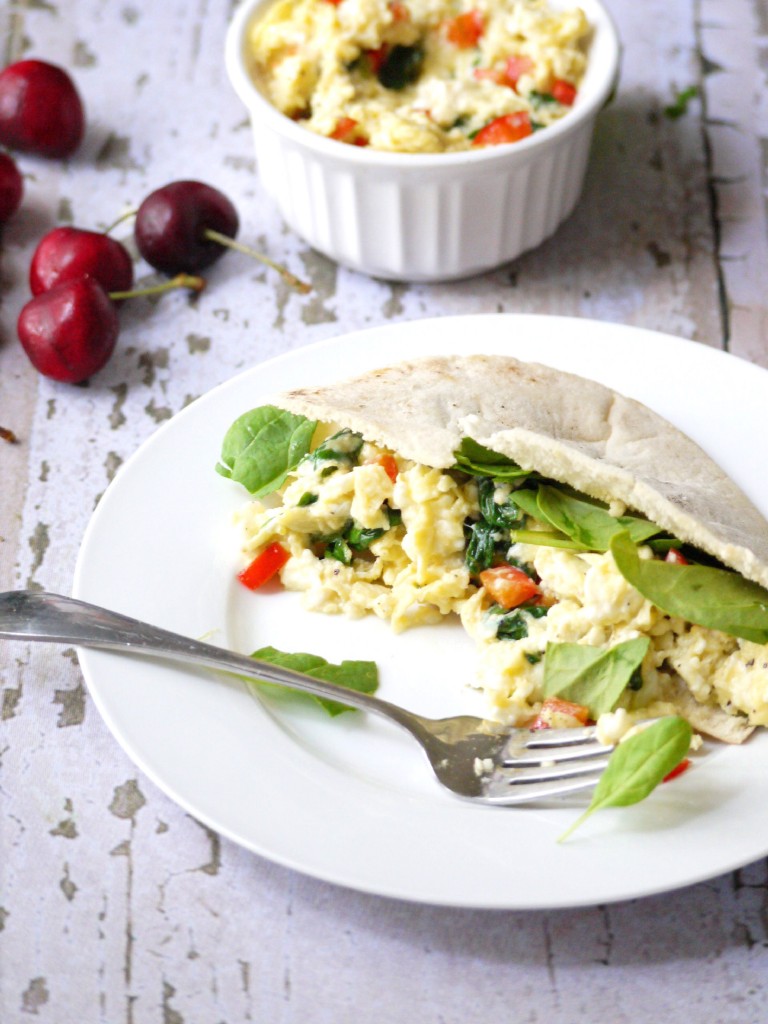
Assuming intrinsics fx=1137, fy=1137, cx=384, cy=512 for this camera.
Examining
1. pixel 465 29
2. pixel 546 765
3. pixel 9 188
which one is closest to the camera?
pixel 546 765

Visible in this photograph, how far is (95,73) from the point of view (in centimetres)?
512

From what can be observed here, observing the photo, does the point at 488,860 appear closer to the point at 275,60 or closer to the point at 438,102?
the point at 438,102

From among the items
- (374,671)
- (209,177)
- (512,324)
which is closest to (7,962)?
(374,671)

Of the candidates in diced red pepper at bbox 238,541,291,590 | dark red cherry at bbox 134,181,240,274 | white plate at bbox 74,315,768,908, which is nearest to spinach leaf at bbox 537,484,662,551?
white plate at bbox 74,315,768,908

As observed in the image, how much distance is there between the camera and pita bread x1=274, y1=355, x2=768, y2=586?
8.71ft

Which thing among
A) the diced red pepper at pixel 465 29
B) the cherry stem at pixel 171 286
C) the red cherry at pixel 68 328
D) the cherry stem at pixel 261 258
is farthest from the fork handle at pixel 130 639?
the diced red pepper at pixel 465 29

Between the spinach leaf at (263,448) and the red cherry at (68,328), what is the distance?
0.87 metres

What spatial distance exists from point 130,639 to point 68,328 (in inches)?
57.1

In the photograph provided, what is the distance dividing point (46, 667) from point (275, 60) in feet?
7.44

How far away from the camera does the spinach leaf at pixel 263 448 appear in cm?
306

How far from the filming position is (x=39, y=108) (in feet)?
14.9

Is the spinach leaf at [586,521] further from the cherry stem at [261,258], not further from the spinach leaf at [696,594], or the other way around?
the cherry stem at [261,258]

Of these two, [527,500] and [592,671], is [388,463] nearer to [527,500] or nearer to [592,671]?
[527,500]

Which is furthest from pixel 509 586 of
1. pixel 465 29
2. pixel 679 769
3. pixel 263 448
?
pixel 465 29
